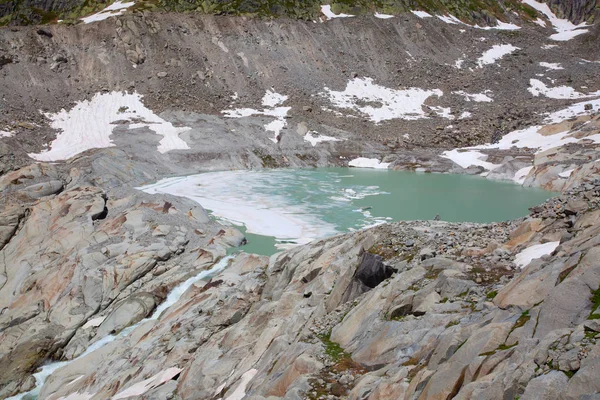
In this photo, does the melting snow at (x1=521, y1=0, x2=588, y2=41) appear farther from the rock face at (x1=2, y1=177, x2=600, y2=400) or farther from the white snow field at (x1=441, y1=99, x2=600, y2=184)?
the rock face at (x1=2, y1=177, x2=600, y2=400)

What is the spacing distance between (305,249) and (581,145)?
40710 millimetres

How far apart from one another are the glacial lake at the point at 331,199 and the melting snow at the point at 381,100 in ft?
61.4

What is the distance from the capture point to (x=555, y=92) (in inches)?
3068

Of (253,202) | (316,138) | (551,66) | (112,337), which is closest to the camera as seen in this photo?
(112,337)

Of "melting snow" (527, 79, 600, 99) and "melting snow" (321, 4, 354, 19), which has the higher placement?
"melting snow" (321, 4, 354, 19)

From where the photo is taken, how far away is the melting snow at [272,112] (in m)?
67.1

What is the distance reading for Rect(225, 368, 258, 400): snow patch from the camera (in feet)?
39.1

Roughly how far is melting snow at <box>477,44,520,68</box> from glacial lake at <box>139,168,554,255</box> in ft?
134

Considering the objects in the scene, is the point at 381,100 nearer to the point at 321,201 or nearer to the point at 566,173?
the point at 566,173

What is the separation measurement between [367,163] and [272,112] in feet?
56.2

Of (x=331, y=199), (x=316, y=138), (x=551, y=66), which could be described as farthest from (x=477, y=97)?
(x=331, y=199)

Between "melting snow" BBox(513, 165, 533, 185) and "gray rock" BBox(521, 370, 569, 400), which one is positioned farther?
"melting snow" BBox(513, 165, 533, 185)

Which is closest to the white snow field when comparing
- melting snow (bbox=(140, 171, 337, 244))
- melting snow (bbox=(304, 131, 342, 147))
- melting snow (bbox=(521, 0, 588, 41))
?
melting snow (bbox=(304, 131, 342, 147))

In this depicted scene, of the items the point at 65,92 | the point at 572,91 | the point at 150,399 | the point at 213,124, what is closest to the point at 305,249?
the point at 150,399
